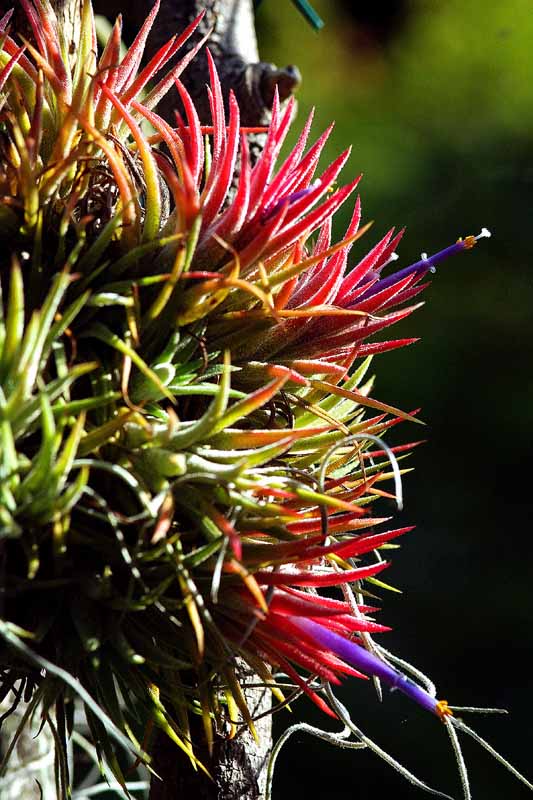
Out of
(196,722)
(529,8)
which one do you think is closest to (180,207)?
(196,722)

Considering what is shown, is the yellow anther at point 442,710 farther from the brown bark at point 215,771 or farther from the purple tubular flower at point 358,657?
the brown bark at point 215,771

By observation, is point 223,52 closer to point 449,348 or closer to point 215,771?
point 215,771

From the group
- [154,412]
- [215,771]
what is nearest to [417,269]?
[154,412]

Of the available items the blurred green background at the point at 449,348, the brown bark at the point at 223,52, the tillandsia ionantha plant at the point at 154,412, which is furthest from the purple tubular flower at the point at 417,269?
the blurred green background at the point at 449,348

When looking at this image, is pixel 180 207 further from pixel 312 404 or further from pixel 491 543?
pixel 491 543

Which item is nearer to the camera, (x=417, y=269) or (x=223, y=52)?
(x=417, y=269)

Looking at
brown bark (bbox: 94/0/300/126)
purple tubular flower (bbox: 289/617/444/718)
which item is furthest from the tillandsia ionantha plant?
brown bark (bbox: 94/0/300/126)
